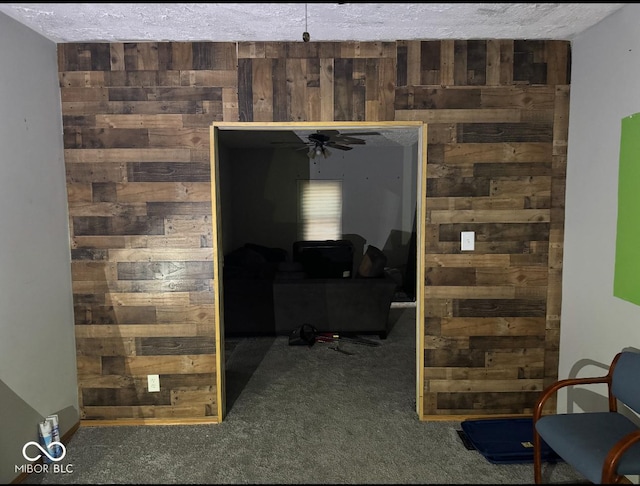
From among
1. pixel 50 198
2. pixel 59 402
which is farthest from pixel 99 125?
pixel 59 402

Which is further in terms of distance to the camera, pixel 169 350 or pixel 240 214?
pixel 240 214

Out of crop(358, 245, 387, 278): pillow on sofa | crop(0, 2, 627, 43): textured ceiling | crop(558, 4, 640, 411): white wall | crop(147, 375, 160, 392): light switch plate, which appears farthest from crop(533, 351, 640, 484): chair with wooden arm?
crop(358, 245, 387, 278): pillow on sofa

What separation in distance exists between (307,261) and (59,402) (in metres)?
4.03

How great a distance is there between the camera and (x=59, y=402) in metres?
2.54

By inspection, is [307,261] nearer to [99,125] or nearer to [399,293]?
[399,293]

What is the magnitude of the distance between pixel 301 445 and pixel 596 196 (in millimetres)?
2255

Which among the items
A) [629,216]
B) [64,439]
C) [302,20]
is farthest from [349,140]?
[64,439]

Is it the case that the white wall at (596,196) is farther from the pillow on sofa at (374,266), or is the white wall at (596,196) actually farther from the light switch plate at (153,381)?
the light switch plate at (153,381)

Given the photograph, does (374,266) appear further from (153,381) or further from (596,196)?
(153,381)

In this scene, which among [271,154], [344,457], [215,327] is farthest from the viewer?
[271,154]

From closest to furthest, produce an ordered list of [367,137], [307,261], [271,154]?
[367,137]
[307,261]
[271,154]

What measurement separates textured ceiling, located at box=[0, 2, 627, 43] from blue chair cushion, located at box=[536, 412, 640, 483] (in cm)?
206

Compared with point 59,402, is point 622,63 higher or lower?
higher

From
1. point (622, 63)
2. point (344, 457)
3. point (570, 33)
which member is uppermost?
point (570, 33)
